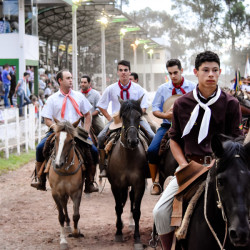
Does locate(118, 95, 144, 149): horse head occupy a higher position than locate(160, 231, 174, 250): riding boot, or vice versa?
locate(118, 95, 144, 149): horse head

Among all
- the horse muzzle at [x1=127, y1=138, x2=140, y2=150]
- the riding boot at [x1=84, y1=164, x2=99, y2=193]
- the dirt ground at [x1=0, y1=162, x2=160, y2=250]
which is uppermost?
the horse muzzle at [x1=127, y1=138, x2=140, y2=150]

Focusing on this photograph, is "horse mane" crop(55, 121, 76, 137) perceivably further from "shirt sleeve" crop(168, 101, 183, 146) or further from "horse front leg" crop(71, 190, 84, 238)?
"shirt sleeve" crop(168, 101, 183, 146)

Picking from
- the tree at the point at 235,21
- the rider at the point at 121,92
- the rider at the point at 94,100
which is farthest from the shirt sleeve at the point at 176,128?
the tree at the point at 235,21

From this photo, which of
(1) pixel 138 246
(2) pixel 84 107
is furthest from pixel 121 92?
(1) pixel 138 246

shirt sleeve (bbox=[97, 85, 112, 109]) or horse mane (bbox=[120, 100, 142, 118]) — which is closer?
horse mane (bbox=[120, 100, 142, 118])

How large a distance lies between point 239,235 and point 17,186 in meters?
9.95

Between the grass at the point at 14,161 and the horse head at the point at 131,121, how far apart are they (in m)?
7.25

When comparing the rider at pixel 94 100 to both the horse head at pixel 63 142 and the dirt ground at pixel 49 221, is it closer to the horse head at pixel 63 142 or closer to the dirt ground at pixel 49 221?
the dirt ground at pixel 49 221

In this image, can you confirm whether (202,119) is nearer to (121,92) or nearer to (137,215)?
(137,215)

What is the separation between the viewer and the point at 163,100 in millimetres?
8086

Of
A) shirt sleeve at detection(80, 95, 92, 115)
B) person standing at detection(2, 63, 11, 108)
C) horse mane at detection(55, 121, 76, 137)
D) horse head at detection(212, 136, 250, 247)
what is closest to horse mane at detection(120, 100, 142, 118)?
horse mane at detection(55, 121, 76, 137)

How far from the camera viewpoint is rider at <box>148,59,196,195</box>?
7.72 m

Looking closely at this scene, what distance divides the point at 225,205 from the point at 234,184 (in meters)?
0.17

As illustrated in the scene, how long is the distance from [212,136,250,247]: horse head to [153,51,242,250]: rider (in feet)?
2.38
